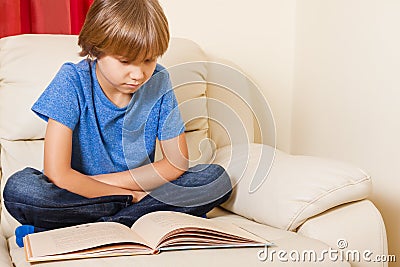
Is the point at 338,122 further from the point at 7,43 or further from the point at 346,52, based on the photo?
the point at 7,43

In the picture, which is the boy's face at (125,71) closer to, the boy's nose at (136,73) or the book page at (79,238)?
the boy's nose at (136,73)

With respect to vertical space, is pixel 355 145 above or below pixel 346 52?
below

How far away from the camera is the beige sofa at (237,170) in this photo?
120cm

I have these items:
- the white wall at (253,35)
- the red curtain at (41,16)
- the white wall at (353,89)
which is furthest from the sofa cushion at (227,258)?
the white wall at (253,35)

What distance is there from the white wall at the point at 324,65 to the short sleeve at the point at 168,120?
0.55 m

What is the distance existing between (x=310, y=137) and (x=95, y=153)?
923mm

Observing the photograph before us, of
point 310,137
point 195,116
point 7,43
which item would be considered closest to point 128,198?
point 195,116

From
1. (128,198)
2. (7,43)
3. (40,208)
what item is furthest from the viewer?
(7,43)

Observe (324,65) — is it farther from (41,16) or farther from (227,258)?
(227,258)

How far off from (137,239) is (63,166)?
1.12ft

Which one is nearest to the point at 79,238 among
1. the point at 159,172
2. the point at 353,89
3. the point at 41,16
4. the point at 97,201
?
the point at 97,201

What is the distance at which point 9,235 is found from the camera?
1.54 metres

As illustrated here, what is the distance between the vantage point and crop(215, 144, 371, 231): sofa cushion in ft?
4.47

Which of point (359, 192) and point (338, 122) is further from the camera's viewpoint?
Result: point (338, 122)
